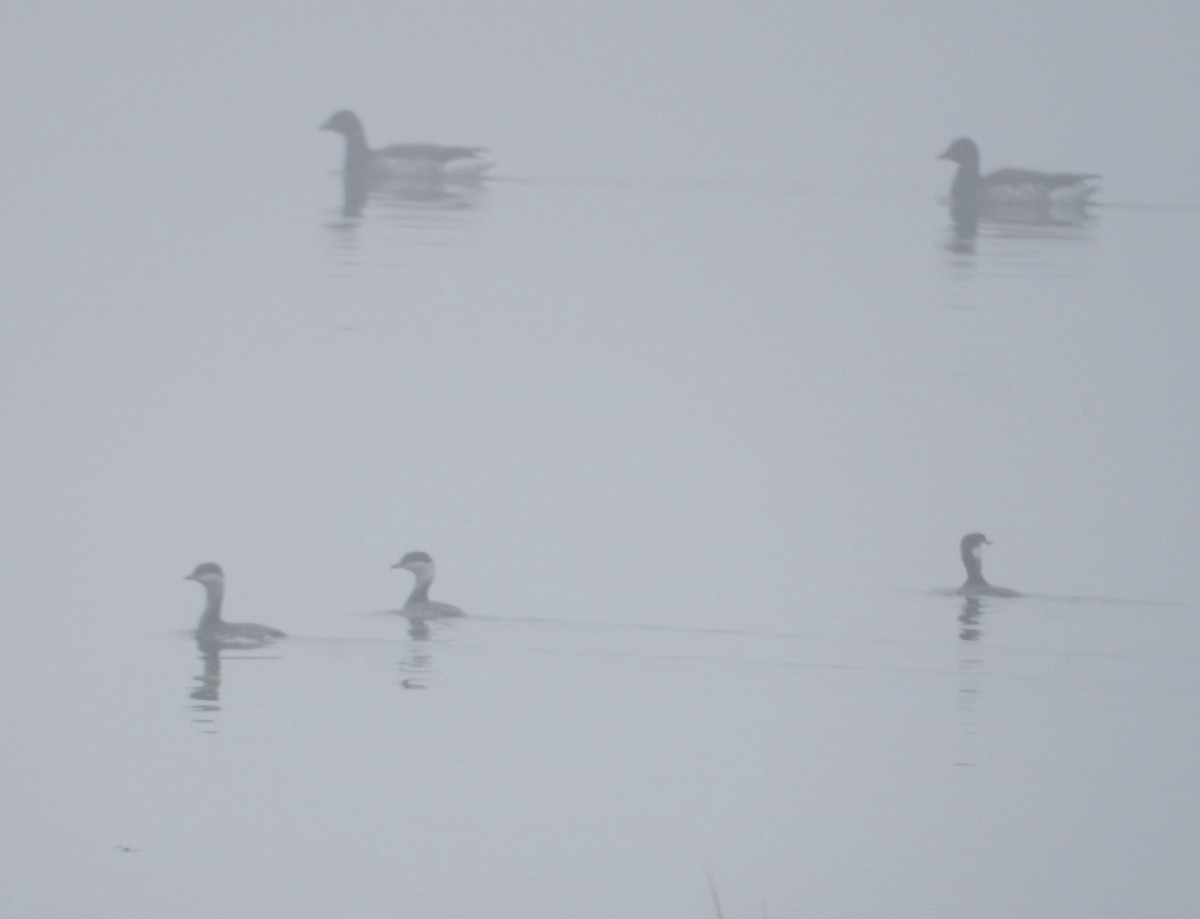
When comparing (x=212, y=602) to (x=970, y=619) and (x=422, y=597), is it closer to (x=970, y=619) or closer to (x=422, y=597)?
(x=422, y=597)

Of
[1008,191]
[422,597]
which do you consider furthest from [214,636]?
[1008,191]

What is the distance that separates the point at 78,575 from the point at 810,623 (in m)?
2.81

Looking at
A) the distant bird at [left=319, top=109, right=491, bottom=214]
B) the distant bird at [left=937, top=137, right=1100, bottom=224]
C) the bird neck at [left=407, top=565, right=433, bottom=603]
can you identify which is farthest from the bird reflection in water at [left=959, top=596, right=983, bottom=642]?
the distant bird at [left=319, top=109, right=491, bottom=214]

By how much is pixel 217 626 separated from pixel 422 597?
803 millimetres

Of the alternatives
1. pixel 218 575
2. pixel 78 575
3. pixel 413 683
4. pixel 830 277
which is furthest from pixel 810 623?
pixel 830 277

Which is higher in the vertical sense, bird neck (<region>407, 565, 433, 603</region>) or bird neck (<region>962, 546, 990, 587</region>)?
bird neck (<region>962, 546, 990, 587</region>)

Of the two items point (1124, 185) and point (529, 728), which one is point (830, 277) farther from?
point (529, 728)

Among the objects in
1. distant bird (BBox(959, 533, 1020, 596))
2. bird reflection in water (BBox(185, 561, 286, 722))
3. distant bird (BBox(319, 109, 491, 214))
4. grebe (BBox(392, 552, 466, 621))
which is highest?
distant bird (BBox(319, 109, 491, 214))

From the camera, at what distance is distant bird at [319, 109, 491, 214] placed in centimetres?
1825

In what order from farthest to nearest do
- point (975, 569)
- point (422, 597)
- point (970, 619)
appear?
point (975, 569) → point (970, 619) → point (422, 597)

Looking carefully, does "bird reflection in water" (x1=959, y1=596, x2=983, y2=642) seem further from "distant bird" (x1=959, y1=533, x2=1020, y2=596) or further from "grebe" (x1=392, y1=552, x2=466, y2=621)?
"grebe" (x1=392, y1=552, x2=466, y2=621)

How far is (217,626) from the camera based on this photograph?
334 inches

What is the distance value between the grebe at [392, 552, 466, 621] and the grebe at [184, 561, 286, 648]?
0.55 m

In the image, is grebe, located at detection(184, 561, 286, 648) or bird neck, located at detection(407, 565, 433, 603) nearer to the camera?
grebe, located at detection(184, 561, 286, 648)
